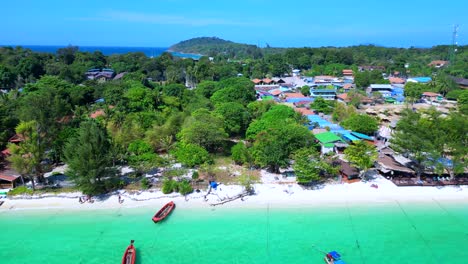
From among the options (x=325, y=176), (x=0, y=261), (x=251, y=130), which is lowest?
(x=0, y=261)

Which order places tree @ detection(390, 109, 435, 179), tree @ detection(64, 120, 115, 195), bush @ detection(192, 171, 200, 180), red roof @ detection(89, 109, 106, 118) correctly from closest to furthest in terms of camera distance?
tree @ detection(64, 120, 115, 195) → tree @ detection(390, 109, 435, 179) → bush @ detection(192, 171, 200, 180) → red roof @ detection(89, 109, 106, 118)

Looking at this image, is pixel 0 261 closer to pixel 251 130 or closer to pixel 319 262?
pixel 319 262

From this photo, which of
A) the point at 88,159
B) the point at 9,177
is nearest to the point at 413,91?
the point at 88,159

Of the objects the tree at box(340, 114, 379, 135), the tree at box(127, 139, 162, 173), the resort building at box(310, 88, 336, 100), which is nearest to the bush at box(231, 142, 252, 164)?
the tree at box(127, 139, 162, 173)

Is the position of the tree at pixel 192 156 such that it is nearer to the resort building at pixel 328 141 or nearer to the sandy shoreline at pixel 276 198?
the sandy shoreline at pixel 276 198

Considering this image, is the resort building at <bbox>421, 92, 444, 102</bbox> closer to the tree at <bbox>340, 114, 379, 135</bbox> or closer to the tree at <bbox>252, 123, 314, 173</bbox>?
the tree at <bbox>340, 114, 379, 135</bbox>

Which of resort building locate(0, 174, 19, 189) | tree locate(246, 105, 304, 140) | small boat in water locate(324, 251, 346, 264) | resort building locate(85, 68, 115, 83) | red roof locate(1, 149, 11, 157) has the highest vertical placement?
resort building locate(85, 68, 115, 83)

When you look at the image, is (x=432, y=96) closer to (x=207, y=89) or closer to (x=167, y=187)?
(x=207, y=89)

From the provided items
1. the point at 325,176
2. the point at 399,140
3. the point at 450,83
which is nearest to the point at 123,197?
the point at 325,176
